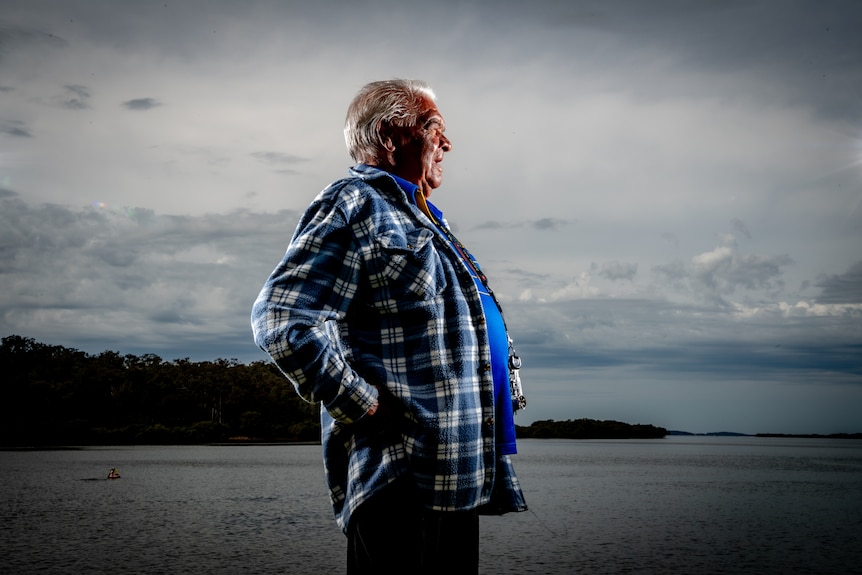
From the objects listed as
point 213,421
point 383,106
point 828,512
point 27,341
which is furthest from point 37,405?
point 383,106

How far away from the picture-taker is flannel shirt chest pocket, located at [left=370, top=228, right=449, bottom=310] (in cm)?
225

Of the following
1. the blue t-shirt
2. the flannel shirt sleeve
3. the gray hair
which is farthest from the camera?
the gray hair

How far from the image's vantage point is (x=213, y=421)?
97125 millimetres

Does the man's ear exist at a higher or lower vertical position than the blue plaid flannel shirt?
higher

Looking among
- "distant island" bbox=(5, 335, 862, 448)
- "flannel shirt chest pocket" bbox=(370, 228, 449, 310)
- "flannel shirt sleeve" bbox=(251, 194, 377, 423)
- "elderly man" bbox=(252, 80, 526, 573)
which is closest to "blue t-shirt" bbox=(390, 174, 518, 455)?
"elderly man" bbox=(252, 80, 526, 573)

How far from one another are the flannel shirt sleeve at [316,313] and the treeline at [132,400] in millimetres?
95186

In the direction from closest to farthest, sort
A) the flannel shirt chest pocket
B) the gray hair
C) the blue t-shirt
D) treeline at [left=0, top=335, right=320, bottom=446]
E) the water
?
the flannel shirt chest pocket
the blue t-shirt
the gray hair
the water
treeline at [left=0, top=335, right=320, bottom=446]

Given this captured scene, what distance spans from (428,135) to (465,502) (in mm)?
1194

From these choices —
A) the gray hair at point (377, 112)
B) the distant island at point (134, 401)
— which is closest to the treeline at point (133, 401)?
the distant island at point (134, 401)

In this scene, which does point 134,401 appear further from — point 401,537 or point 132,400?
point 401,537

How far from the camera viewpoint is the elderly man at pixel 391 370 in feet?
7.05

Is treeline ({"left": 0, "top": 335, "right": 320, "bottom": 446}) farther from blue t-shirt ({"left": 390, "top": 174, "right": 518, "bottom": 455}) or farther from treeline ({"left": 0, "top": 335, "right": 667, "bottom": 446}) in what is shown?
blue t-shirt ({"left": 390, "top": 174, "right": 518, "bottom": 455})

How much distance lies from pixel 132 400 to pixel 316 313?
100420 mm

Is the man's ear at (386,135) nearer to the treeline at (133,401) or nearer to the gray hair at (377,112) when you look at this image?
the gray hair at (377,112)
